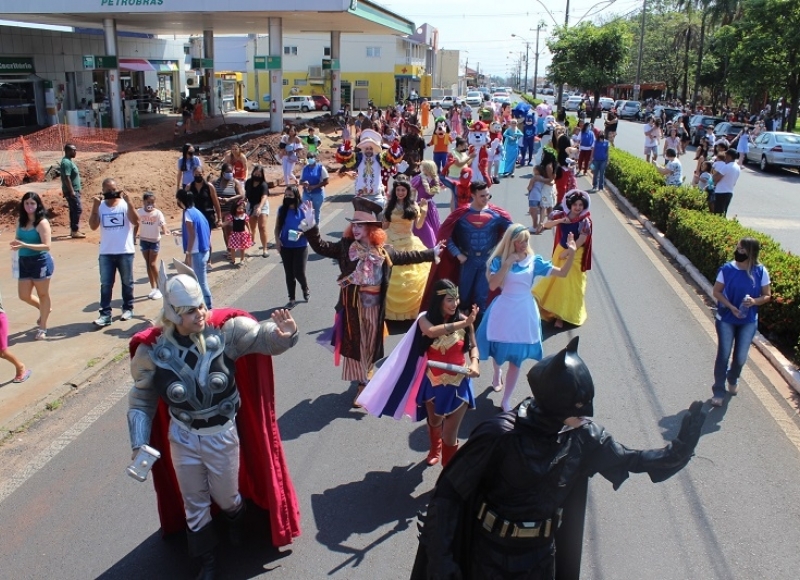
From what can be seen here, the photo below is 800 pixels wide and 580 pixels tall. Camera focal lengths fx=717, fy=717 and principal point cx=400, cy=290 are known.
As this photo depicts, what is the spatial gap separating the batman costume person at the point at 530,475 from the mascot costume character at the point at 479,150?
9.36 m

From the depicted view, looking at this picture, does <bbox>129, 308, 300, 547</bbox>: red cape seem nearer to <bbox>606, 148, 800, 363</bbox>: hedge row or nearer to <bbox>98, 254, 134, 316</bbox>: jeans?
<bbox>98, 254, 134, 316</bbox>: jeans

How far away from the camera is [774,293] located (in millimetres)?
8531

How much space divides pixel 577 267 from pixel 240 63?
64096mm

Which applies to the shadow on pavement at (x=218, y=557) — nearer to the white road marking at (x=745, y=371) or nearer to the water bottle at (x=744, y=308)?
the white road marking at (x=745, y=371)

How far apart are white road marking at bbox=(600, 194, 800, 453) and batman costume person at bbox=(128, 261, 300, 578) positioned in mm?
4474

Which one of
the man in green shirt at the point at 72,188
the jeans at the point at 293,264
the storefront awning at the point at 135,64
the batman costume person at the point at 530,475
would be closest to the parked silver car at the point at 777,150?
the jeans at the point at 293,264

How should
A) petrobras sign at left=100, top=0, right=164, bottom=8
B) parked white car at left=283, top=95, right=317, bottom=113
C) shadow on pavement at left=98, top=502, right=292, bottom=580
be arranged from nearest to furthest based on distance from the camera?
1. shadow on pavement at left=98, top=502, right=292, bottom=580
2. petrobras sign at left=100, top=0, right=164, bottom=8
3. parked white car at left=283, top=95, right=317, bottom=113

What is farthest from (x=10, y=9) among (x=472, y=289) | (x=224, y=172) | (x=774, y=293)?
(x=774, y=293)

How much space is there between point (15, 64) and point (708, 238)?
98.4 feet

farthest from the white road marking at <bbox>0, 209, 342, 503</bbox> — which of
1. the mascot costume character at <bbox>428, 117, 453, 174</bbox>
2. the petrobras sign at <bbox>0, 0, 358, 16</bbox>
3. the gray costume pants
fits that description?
the petrobras sign at <bbox>0, 0, 358, 16</bbox>

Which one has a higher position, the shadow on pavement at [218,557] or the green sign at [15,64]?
the green sign at [15,64]

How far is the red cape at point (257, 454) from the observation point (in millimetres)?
4328

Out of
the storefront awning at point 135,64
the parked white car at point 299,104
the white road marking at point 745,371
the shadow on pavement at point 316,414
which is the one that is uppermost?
the storefront awning at point 135,64

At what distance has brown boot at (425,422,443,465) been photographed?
5535 millimetres
